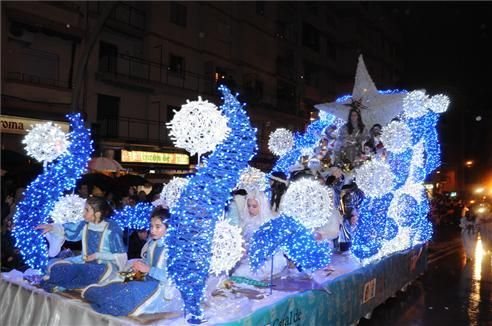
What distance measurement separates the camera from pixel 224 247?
382 cm

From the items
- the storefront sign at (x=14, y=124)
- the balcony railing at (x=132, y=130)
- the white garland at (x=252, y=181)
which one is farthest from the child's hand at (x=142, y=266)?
the balcony railing at (x=132, y=130)

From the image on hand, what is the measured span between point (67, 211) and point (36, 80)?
39.1 feet

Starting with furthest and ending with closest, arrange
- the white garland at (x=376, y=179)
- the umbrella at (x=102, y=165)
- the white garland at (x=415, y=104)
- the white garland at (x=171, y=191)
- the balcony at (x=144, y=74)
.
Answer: the balcony at (x=144, y=74), the umbrella at (x=102, y=165), the white garland at (x=415, y=104), the white garland at (x=376, y=179), the white garland at (x=171, y=191)

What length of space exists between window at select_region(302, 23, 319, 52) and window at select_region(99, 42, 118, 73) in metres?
16.4

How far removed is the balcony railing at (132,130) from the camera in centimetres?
1823

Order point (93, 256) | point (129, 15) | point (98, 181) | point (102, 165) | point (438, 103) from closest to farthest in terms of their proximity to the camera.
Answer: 1. point (93, 256)
2. point (438, 103)
3. point (98, 181)
4. point (102, 165)
5. point (129, 15)

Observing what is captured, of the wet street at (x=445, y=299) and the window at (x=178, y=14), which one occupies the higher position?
the window at (x=178, y=14)

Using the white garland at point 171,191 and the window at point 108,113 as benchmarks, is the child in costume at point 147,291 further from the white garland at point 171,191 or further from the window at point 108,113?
the window at point 108,113

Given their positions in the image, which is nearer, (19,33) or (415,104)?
(415,104)

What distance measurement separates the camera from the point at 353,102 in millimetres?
8750

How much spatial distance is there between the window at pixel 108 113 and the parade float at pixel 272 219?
1133cm

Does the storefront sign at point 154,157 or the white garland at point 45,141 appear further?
the storefront sign at point 154,157

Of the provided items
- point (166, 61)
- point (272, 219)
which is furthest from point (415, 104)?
point (166, 61)

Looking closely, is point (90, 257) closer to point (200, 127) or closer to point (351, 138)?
point (200, 127)
